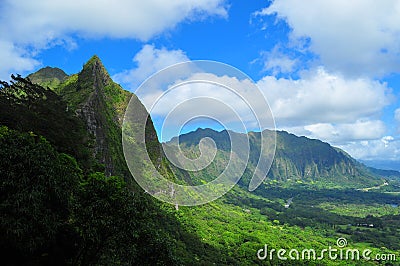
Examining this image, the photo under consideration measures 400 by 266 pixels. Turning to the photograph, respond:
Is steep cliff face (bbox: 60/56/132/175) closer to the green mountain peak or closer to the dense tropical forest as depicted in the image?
the dense tropical forest

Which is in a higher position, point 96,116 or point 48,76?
point 48,76

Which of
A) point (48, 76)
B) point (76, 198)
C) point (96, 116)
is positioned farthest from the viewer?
point (48, 76)

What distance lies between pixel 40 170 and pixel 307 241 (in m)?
85.0

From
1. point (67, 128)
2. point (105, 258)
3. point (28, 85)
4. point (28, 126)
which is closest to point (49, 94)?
point (28, 85)

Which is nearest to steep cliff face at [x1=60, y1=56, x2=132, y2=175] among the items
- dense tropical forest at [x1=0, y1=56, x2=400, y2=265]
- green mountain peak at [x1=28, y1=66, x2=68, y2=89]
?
dense tropical forest at [x1=0, y1=56, x2=400, y2=265]

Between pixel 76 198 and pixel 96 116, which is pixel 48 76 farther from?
pixel 76 198

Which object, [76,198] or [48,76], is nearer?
[76,198]

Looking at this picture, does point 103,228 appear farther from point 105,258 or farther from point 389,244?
point 389,244

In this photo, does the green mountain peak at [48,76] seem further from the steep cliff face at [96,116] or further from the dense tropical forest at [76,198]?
the dense tropical forest at [76,198]

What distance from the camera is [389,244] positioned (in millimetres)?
87625

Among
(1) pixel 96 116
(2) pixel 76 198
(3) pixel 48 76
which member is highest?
(3) pixel 48 76

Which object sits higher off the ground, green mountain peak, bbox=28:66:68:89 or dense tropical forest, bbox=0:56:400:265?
green mountain peak, bbox=28:66:68:89

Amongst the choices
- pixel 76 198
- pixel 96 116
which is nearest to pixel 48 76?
pixel 96 116

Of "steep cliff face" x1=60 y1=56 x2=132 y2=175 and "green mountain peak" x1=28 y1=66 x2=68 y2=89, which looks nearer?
"steep cliff face" x1=60 y1=56 x2=132 y2=175
